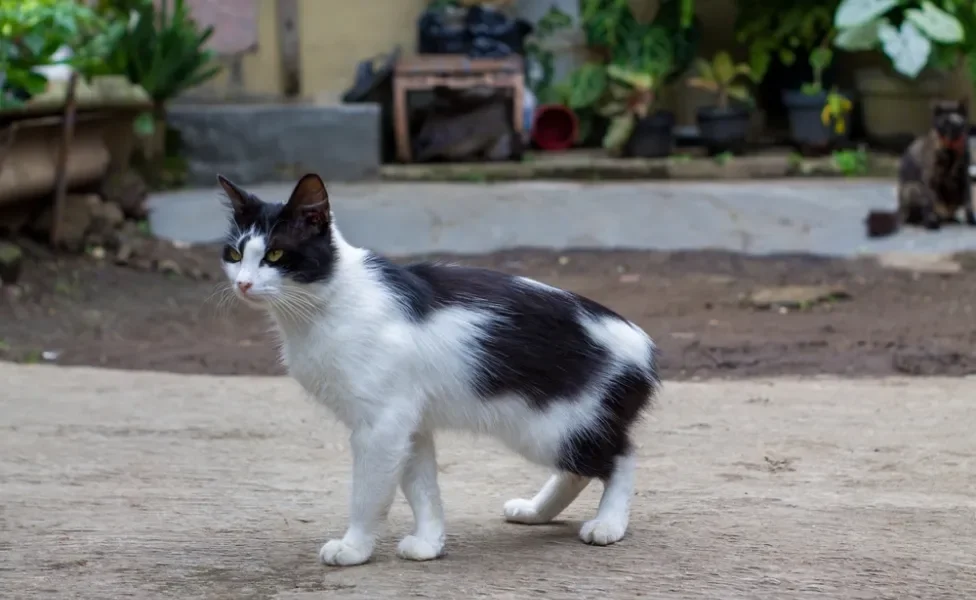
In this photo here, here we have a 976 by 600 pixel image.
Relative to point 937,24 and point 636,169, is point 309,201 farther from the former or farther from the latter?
point 937,24

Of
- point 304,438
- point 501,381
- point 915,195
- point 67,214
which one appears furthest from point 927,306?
point 67,214

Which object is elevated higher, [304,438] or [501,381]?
[501,381]

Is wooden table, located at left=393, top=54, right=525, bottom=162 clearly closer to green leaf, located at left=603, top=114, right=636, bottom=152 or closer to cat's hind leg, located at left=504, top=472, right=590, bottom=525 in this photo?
green leaf, located at left=603, top=114, right=636, bottom=152

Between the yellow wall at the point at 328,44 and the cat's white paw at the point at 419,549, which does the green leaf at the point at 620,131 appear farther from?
the cat's white paw at the point at 419,549

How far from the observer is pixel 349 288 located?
2.52 metres

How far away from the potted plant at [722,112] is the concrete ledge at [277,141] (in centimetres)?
295

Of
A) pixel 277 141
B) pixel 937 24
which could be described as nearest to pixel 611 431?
pixel 277 141

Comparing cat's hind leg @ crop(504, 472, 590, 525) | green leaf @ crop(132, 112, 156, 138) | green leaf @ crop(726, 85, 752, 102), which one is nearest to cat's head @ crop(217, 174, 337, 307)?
cat's hind leg @ crop(504, 472, 590, 525)

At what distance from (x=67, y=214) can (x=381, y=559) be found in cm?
566

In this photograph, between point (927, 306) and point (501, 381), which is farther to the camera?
point (927, 306)

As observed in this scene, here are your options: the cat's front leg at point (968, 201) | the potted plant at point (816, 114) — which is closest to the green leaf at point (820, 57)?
the potted plant at point (816, 114)

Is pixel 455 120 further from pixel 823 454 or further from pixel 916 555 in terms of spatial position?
pixel 916 555

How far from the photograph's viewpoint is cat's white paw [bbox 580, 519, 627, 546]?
2.64m

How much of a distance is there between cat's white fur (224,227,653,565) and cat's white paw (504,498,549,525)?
238 mm
